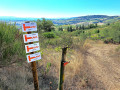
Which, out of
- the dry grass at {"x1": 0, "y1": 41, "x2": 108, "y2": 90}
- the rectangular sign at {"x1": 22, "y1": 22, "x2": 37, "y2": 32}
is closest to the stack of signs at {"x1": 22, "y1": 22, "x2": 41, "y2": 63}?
the rectangular sign at {"x1": 22, "y1": 22, "x2": 37, "y2": 32}

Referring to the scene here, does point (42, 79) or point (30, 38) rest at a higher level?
point (30, 38)

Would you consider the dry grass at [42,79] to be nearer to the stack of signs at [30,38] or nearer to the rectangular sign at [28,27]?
the stack of signs at [30,38]

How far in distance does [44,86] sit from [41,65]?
151 cm

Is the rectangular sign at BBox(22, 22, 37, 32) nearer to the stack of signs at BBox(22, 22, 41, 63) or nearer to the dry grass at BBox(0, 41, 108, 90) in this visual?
the stack of signs at BBox(22, 22, 41, 63)

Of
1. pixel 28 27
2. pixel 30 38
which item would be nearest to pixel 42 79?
pixel 30 38

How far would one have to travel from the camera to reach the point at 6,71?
11.4 ft

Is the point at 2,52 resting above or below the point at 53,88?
above

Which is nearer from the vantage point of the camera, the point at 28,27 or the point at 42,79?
→ the point at 28,27

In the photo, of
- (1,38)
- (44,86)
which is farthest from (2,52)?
(44,86)

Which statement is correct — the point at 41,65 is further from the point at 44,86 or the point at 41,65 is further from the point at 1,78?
the point at 1,78

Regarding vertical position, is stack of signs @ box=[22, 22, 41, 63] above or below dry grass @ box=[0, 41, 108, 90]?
above

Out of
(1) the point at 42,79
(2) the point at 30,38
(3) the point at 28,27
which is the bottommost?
(1) the point at 42,79

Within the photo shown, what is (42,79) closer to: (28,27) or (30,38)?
(30,38)

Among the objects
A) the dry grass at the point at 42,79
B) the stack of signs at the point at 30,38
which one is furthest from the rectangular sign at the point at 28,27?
the dry grass at the point at 42,79
